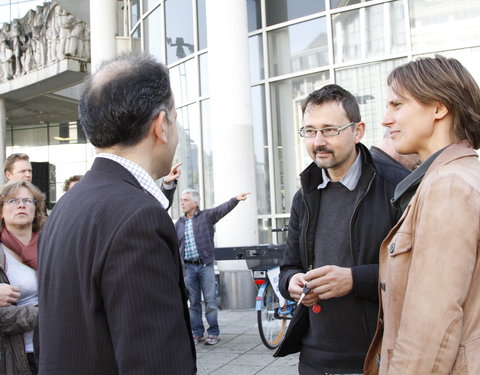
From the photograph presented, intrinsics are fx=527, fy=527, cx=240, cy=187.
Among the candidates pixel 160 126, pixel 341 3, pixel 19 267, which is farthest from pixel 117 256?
pixel 341 3

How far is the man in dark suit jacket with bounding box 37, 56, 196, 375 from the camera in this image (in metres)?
1.31

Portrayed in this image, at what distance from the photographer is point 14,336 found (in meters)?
3.03

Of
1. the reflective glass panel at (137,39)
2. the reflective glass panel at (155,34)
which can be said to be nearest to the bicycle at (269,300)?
the reflective glass panel at (155,34)

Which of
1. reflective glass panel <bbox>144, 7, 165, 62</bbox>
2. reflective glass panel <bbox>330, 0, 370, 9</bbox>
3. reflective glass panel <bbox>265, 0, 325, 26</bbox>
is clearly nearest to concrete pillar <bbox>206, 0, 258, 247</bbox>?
reflective glass panel <bbox>265, 0, 325, 26</bbox>

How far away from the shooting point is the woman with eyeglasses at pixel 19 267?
2959mm

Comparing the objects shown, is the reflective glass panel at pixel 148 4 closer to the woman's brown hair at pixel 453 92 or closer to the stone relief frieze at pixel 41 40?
the stone relief frieze at pixel 41 40

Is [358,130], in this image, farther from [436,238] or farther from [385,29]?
[385,29]

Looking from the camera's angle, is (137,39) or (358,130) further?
(137,39)

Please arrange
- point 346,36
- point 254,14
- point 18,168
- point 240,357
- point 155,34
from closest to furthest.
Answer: point 18,168
point 240,357
point 346,36
point 254,14
point 155,34

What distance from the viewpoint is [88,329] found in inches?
54.1

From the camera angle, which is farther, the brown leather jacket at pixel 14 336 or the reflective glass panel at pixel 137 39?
the reflective glass panel at pixel 137 39

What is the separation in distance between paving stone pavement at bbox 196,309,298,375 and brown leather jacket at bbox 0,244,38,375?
264 centimetres

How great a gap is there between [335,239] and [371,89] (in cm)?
788

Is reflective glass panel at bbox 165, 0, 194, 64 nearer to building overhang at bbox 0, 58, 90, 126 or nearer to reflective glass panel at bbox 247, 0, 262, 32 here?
reflective glass panel at bbox 247, 0, 262, 32
